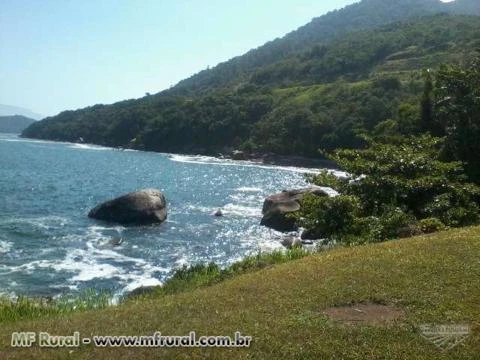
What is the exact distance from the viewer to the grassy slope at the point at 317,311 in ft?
28.5

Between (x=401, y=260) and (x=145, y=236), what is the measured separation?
26.6 metres

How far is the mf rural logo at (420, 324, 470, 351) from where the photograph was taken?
8602mm

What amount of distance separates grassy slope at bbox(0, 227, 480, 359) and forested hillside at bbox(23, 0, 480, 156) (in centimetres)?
7179

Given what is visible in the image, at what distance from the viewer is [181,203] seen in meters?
54.1

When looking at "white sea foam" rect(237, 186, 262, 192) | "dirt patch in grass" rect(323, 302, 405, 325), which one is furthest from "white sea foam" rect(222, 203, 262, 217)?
"dirt patch in grass" rect(323, 302, 405, 325)

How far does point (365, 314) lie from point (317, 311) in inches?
36.0

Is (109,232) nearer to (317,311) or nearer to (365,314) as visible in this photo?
(317,311)

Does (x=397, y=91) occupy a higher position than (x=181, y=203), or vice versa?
(x=397, y=91)

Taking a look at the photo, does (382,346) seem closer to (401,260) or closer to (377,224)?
(401,260)

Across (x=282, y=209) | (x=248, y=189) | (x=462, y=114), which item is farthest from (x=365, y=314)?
(x=248, y=189)

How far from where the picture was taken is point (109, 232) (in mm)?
37625

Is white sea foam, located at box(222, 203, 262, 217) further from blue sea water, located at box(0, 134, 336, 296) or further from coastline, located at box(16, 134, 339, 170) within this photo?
coastline, located at box(16, 134, 339, 170)

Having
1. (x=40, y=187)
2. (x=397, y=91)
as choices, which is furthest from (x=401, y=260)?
(x=397, y=91)

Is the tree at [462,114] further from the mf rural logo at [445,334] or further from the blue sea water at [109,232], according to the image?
the mf rural logo at [445,334]
